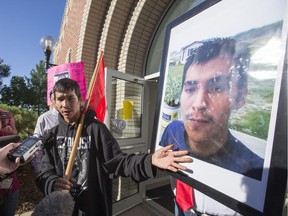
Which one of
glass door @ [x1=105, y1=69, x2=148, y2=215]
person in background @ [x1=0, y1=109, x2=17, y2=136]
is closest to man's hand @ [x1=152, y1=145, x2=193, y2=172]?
person in background @ [x1=0, y1=109, x2=17, y2=136]

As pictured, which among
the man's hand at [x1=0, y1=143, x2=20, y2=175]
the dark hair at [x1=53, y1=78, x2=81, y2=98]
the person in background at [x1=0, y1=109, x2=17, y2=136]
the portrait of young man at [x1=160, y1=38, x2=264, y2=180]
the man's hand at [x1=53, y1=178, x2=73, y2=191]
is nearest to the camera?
the portrait of young man at [x1=160, y1=38, x2=264, y2=180]

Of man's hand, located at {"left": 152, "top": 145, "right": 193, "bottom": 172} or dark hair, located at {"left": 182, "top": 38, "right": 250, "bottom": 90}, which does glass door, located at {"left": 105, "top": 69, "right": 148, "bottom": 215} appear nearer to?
man's hand, located at {"left": 152, "top": 145, "right": 193, "bottom": 172}

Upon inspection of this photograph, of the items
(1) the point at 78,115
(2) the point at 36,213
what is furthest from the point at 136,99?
(2) the point at 36,213

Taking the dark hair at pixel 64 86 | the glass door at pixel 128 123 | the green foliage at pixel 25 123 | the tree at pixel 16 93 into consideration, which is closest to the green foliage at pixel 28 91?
the tree at pixel 16 93

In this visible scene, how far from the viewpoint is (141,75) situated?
4.57 meters

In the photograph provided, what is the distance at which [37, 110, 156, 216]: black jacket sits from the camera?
168 cm

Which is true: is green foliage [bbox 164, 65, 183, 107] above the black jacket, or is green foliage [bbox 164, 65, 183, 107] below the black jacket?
above

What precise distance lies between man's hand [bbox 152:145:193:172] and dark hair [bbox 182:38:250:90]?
36 cm

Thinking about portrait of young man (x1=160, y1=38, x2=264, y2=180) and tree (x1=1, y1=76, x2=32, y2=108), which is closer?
portrait of young man (x1=160, y1=38, x2=264, y2=180)

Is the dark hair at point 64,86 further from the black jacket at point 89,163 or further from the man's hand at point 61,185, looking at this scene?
the man's hand at point 61,185

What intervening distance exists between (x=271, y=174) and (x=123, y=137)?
338cm

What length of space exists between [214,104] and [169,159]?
36cm

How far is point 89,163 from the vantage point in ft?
5.59

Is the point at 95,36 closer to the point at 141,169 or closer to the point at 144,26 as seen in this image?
the point at 144,26
